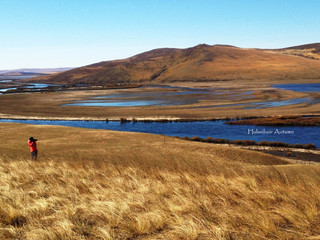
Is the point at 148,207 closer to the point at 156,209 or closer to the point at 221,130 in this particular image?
the point at 156,209

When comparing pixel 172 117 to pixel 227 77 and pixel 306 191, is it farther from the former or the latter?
pixel 227 77

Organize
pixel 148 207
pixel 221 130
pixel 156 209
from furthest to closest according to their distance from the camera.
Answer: pixel 221 130 → pixel 148 207 → pixel 156 209

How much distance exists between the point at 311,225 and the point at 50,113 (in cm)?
5897

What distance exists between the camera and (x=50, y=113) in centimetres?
5797

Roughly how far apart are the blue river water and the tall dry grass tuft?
28.8 m

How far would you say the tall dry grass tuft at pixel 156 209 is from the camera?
4.07 meters

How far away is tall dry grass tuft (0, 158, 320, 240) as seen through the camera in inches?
160

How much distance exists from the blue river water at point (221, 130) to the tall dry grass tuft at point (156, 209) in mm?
28771

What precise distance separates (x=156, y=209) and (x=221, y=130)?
117ft

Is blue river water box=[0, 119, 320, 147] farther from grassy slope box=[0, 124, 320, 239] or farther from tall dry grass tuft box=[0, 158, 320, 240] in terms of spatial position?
tall dry grass tuft box=[0, 158, 320, 240]

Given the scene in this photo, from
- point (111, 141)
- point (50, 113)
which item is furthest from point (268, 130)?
point (50, 113)

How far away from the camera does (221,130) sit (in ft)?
129

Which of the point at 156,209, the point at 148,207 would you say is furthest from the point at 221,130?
the point at 156,209

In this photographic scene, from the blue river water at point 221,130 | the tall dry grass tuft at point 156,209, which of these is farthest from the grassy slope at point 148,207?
the blue river water at point 221,130
